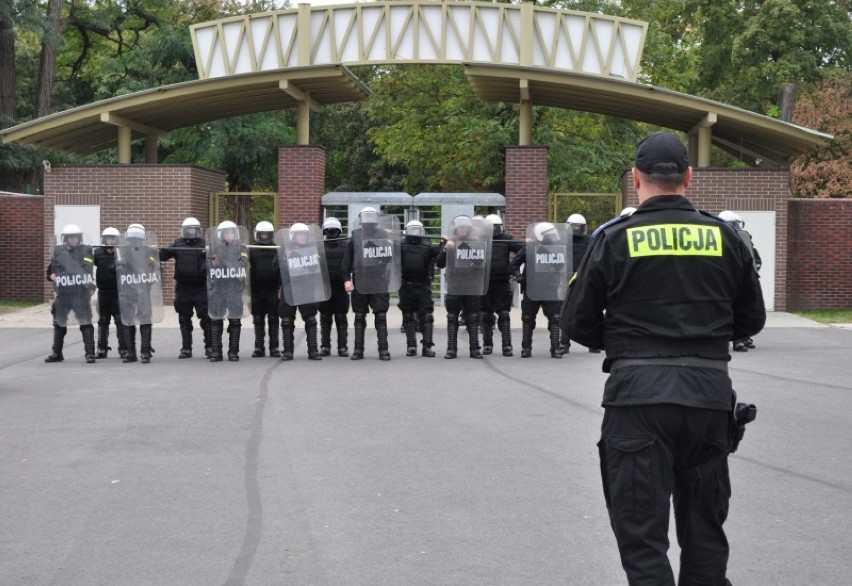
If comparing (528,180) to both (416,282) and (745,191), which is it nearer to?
(745,191)

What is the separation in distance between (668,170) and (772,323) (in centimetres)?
1902

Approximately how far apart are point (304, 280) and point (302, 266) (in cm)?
19

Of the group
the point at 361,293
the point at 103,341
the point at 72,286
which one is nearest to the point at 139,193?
the point at 103,341

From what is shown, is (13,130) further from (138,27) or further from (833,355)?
(138,27)

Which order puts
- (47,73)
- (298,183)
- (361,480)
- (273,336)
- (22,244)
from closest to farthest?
(361,480), (273,336), (298,183), (22,244), (47,73)

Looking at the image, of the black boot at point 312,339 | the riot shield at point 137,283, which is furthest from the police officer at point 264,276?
the riot shield at point 137,283

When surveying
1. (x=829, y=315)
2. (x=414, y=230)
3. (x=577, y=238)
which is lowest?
(x=829, y=315)

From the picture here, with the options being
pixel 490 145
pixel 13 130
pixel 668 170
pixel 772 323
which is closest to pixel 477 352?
pixel 772 323

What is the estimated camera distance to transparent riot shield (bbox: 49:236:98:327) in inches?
637

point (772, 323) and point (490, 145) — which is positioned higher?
point (490, 145)

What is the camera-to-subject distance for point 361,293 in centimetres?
1653

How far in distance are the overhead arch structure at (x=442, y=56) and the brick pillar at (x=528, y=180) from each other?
2.27 feet

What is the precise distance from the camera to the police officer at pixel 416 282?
16.8 m

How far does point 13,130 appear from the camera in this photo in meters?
25.9
